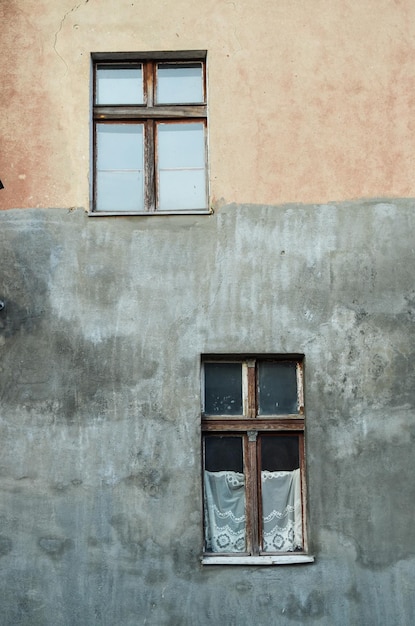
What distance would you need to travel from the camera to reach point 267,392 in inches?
333

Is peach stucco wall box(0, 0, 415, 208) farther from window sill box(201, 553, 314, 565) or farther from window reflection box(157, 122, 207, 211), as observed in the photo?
window sill box(201, 553, 314, 565)

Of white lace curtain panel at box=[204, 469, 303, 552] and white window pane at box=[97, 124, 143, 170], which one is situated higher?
white window pane at box=[97, 124, 143, 170]

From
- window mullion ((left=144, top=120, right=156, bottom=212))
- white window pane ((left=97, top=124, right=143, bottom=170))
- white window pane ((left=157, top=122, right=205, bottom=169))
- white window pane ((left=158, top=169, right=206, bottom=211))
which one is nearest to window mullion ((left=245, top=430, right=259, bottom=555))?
white window pane ((left=158, top=169, right=206, bottom=211))

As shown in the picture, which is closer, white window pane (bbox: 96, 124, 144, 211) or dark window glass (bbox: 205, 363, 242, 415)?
dark window glass (bbox: 205, 363, 242, 415)

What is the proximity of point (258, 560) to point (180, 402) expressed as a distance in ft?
4.71

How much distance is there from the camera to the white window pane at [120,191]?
8789 millimetres

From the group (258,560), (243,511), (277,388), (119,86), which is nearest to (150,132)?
(119,86)

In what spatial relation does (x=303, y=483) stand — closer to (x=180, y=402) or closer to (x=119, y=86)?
(x=180, y=402)

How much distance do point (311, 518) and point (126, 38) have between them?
453 centimetres

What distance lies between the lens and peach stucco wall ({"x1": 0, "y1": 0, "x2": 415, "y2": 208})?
8.64 m

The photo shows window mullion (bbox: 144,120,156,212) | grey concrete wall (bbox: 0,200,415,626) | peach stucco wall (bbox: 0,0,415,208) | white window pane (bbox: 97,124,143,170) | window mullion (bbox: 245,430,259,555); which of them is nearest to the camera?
grey concrete wall (bbox: 0,200,415,626)

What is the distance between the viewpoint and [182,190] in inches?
348

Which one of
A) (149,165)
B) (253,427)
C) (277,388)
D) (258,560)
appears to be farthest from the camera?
(149,165)

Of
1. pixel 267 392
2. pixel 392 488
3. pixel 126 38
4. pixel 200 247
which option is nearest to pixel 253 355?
pixel 267 392
